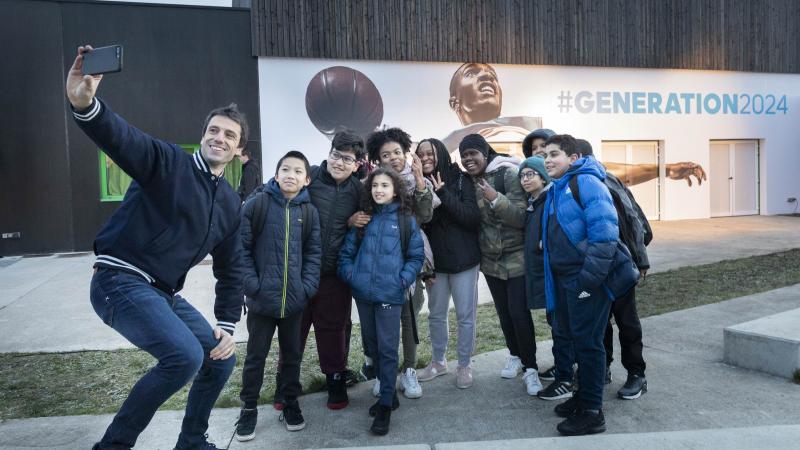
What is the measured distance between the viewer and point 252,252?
366 cm

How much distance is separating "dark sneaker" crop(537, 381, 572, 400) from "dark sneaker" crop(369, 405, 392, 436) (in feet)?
3.66

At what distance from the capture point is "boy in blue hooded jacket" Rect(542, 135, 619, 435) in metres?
3.32

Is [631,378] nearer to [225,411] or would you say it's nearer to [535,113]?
[225,411]

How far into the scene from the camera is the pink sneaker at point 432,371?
439 centimetres

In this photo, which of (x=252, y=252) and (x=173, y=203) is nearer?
(x=173, y=203)

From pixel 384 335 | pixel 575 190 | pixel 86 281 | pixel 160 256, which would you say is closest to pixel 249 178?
pixel 86 281

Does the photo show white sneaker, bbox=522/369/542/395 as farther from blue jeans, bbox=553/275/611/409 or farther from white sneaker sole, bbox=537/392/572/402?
blue jeans, bbox=553/275/611/409

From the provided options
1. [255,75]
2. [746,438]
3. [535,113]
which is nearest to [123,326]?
[746,438]

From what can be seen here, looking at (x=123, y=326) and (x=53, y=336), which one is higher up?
(x=123, y=326)

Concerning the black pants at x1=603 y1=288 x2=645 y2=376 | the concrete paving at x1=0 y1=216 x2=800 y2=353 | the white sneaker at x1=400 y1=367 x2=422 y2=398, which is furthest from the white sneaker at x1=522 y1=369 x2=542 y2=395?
the concrete paving at x1=0 y1=216 x2=800 y2=353

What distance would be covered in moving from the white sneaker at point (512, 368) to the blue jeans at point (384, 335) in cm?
107

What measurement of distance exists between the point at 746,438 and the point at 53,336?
6171 millimetres

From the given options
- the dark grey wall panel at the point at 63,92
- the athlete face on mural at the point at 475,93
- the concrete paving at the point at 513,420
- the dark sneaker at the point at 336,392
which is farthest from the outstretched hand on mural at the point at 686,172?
the dark sneaker at the point at 336,392

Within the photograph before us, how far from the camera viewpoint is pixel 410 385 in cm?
407
